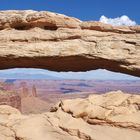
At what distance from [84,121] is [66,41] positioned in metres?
4.54

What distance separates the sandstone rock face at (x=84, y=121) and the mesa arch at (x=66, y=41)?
2.07 meters

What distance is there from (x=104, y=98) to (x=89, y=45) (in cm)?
289

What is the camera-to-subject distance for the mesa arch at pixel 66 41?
709 inches

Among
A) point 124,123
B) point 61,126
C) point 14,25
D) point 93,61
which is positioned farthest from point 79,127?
point 14,25

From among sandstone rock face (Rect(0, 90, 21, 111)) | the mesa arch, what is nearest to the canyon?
the mesa arch

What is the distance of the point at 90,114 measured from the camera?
52.5 feet

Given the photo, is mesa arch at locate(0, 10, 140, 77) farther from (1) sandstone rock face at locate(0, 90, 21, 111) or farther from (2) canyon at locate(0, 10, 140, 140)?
(1) sandstone rock face at locate(0, 90, 21, 111)

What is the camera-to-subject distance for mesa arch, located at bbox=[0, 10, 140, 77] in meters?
18.0

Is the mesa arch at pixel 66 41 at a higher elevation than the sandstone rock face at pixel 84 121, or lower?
higher

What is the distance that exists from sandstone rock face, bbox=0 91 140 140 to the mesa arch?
6.78ft

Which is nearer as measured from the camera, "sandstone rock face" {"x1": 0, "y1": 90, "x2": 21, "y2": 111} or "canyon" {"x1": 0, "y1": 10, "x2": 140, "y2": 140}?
"canyon" {"x1": 0, "y1": 10, "x2": 140, "y2": 140}

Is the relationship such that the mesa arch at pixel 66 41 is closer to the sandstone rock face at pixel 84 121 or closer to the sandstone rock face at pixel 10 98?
the sandstone rock face at pixel 84 121

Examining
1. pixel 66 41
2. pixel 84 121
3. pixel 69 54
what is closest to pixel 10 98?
pixel 66 41

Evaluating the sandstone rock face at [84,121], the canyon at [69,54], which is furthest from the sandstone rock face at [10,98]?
the sandstone rock face at [84,121]
